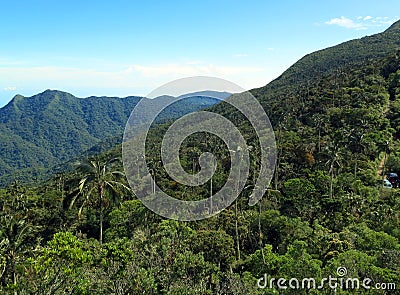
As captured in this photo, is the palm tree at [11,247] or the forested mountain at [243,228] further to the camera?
the palm tree at [11,247]

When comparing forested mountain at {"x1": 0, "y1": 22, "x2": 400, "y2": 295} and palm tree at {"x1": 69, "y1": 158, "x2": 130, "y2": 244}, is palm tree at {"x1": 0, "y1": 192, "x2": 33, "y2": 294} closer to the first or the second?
forested mountain at {"x1": 0, "y1": 22, "x2": 400, "y2": 295}

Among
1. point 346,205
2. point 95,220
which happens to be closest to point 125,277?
point 95,220

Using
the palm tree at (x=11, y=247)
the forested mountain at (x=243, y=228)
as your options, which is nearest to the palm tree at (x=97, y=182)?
→ the forested mountain at (x=243, y=228)

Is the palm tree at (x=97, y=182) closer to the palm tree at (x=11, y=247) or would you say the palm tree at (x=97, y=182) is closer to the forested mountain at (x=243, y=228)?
the forested mountain at (x=243, y=228)

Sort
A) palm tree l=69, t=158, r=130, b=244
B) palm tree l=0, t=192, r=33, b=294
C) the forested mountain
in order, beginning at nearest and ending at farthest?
the forested mountain → palm tree l=69, t=158, r=130, b=244 → palm tree l=0, t=192, r=33, b=294

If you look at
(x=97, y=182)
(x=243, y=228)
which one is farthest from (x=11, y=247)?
(x=243, y=228)

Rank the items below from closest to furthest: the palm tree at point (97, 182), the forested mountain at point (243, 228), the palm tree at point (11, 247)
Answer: the forested mountain at point (243, 228) < the palm tree at point (97, 182) < the palm tree at point (11, 247)

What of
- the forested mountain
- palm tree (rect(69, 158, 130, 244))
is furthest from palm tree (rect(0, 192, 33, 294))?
palm tree (rect(69, 158, 130, 244))

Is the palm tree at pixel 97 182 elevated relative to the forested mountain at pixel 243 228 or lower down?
elevated
